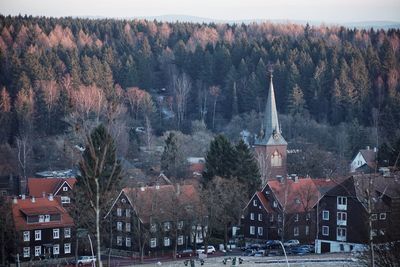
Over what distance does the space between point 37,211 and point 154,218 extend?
684cm

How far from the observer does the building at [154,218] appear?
164ft

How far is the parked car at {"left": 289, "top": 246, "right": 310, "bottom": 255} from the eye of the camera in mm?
48856

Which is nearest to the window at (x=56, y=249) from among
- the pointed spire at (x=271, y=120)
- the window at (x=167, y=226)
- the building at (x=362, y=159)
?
the window at (x=167, y=226)

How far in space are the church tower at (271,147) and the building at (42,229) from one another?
22694mm

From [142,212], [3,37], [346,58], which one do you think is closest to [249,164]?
[142,212]

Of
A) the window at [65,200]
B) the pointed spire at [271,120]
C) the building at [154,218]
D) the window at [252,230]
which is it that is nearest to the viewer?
the building at [154,218]

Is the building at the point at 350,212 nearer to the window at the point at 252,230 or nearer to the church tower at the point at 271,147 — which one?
the window at the point at 252,230

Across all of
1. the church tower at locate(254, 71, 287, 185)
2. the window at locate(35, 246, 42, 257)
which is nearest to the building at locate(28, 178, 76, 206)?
the window at locate(35, 246, 42, 257)

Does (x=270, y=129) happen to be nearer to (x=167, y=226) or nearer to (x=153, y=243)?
(x=153, y=243)

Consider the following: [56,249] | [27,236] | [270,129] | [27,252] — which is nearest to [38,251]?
[27,252]

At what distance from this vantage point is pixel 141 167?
80.5 metres

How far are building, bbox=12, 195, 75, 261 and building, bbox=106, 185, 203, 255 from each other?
2.64 meters

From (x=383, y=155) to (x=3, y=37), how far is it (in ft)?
212

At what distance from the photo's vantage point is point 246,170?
59438 mm
